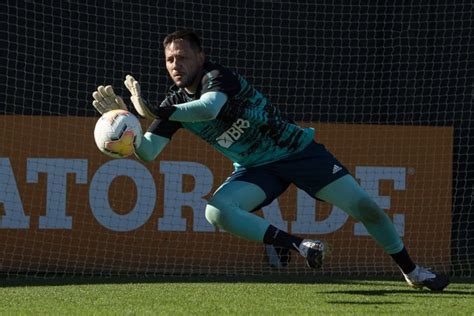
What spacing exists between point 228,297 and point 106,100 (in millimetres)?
1661

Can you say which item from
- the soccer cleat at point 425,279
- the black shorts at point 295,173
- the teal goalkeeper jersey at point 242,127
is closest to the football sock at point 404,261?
the soccer cleat at point 425,279

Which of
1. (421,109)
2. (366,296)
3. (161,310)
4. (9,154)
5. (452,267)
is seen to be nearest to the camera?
(161,310)

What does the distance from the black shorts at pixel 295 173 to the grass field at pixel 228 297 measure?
2.56ft

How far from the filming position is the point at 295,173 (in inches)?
290

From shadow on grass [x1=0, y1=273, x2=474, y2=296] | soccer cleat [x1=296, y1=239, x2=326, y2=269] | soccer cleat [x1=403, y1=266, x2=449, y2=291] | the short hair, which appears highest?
the short hair

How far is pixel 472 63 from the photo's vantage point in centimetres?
1232

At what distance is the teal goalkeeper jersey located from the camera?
7.18m

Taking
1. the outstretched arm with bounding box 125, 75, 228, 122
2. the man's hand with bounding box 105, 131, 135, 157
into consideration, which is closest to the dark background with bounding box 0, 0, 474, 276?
the man's hand with bounding box 105, 131, 135, 157

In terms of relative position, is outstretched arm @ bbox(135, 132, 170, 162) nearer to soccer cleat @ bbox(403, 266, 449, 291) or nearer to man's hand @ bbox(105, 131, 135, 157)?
man's hand @ bbox(105, 131, 135, 157)

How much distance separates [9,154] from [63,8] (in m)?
2.03

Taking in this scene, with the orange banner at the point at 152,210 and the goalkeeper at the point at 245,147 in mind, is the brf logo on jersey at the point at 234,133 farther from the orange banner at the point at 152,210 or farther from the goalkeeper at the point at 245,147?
the orange banner at the point at 152,210

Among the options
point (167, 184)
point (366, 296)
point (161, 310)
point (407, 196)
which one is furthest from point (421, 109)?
point (161, 310)

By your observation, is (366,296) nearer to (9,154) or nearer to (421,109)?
(9,154)

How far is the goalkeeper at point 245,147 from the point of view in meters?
7.02
